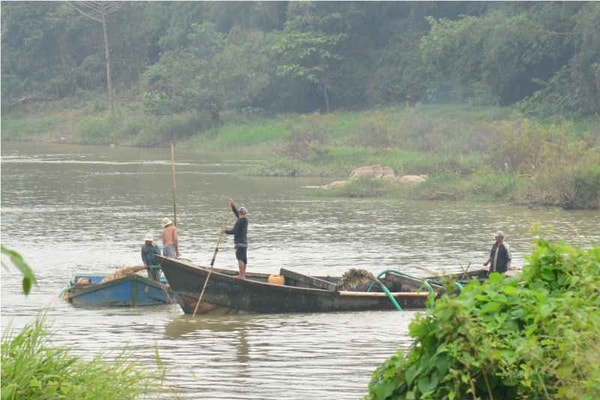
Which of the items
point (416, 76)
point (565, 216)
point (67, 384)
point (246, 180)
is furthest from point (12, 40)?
point (67, 384)

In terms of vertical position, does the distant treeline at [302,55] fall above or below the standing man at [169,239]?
above

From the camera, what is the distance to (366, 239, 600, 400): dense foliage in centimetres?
751

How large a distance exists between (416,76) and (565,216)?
33368 millimetres

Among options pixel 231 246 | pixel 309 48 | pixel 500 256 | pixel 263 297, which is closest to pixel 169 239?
pixel 263 297

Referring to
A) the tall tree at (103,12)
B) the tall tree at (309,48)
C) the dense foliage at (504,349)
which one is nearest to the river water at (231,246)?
the dense foliage at (504,349)

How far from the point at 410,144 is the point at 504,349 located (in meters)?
41.7

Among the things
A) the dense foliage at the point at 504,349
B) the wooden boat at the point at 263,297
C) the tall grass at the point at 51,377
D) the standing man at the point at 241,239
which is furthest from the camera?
the standing man at the point at 241,239

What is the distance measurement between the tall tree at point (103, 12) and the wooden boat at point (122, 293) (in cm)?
5730

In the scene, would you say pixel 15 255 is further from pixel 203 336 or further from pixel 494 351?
pixel 203 336

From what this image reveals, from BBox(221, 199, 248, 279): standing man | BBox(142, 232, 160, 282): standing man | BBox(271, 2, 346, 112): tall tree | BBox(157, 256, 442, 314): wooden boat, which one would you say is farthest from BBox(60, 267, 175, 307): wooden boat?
BBox(271, 2, 346, 112): tall tree

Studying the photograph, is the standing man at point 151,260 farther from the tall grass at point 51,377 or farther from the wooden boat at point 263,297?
the tall grass at point 51,377

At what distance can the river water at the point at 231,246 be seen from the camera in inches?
600

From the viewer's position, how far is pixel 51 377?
31.2 feet

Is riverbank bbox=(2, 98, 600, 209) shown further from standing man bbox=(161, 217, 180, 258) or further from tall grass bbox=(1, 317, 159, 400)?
tall grass bbox=(1, 317, 159, 400)
